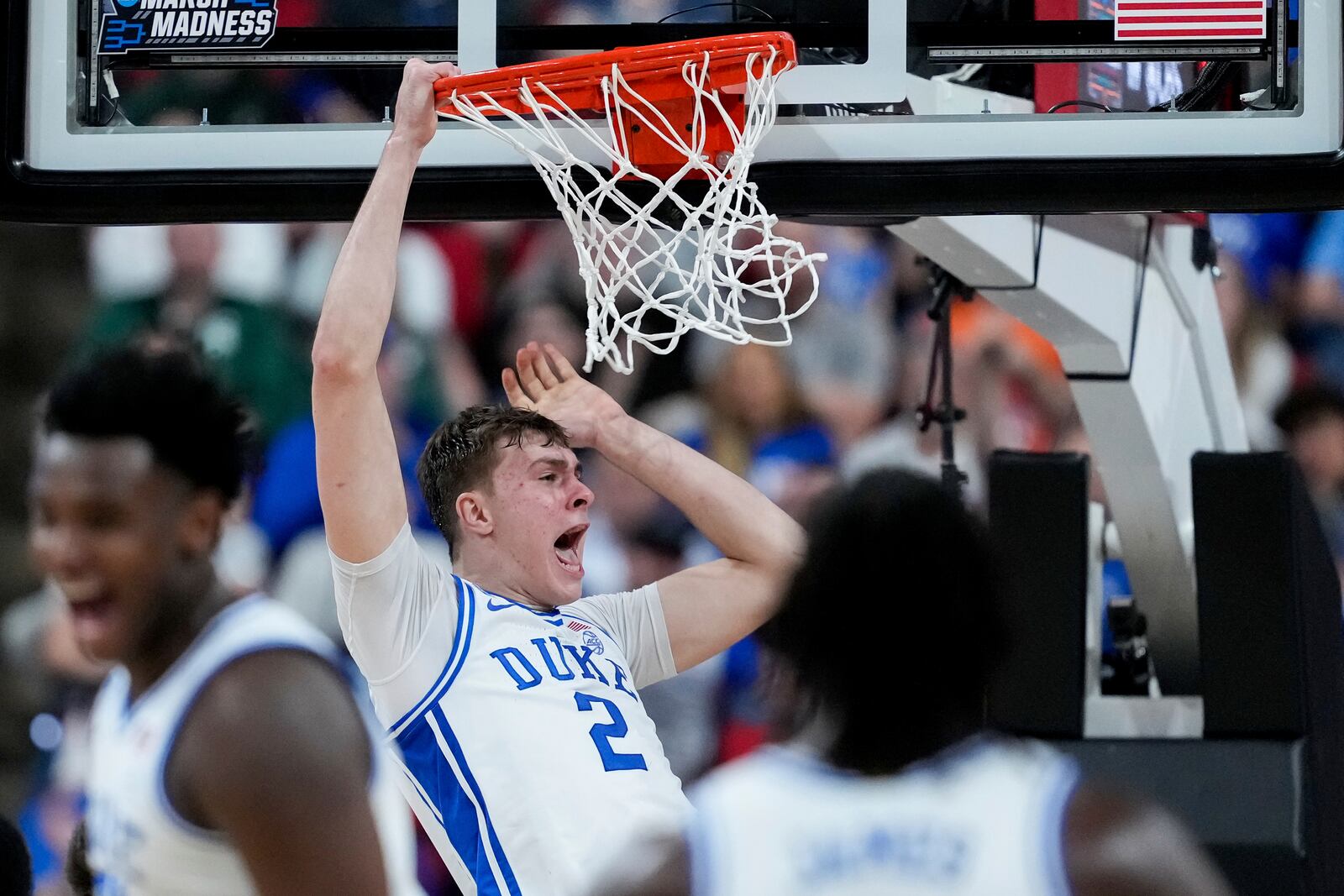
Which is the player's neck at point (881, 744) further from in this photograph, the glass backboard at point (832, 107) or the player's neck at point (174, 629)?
the glass backboard at point (832, 107)

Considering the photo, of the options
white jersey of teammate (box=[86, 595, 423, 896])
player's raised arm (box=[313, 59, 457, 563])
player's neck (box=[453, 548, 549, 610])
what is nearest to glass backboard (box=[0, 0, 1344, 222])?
player's raised arm (box=[313, 59, 457, 563])

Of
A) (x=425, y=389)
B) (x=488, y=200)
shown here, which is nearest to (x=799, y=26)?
(x=488, y=200)

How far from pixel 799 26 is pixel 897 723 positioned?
2.03 m

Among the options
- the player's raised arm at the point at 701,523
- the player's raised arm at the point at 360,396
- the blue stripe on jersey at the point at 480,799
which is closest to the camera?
the player's raised arm at the point at 360,396

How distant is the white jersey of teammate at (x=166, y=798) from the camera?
1.79m

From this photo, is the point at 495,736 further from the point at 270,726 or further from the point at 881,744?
the point at 881,744

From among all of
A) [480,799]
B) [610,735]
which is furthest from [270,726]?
[610,735]

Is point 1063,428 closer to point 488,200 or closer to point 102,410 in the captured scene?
point 488,200

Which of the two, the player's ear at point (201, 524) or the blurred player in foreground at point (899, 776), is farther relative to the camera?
the player's ear at point (201, 524)

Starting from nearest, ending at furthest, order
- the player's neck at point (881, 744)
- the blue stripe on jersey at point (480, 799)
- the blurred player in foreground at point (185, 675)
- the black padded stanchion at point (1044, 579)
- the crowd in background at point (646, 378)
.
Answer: the player's neck at point (881, 744) < the blurred player in foreground at point (185, 675) < the blue stripe on jersey at point (480, 799) < the black padded stanchion at point (1044, 579) < the crowd in background at point (646, 378)

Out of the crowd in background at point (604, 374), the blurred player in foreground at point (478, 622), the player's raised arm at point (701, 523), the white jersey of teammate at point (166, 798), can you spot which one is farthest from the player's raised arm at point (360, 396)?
the crowd in background at point (604, 374)

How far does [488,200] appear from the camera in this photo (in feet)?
10.9

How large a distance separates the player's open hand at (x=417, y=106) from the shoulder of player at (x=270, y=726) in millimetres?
1501

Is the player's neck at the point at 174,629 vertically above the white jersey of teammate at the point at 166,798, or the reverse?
the player's neck at the point at 174,629
